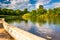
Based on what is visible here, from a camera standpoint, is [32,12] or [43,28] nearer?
[43,28]

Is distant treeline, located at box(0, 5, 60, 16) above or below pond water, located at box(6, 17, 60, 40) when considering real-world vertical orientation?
below

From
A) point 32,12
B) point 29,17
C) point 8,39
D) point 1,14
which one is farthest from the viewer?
point 29,17

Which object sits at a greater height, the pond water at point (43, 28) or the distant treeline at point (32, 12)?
the pond water at point (43, 28)

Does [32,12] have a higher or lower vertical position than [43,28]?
lower

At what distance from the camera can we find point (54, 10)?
3472 cm

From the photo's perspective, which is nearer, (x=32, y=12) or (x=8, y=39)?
(x=8, y=39)

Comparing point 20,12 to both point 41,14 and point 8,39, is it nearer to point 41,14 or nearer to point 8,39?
point 41,14

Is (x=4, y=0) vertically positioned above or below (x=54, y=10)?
above

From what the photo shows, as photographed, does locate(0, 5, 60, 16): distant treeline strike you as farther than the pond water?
Yes

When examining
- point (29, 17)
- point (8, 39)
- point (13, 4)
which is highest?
point (8, 39)

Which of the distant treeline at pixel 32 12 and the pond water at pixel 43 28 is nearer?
the pond water at pixel 43 28

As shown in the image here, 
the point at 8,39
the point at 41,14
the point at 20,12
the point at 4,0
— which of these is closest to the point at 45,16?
the point at 41,14

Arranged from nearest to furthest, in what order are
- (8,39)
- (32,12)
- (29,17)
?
(8,39), (32,12), (29,17)

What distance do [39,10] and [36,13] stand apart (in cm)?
99
